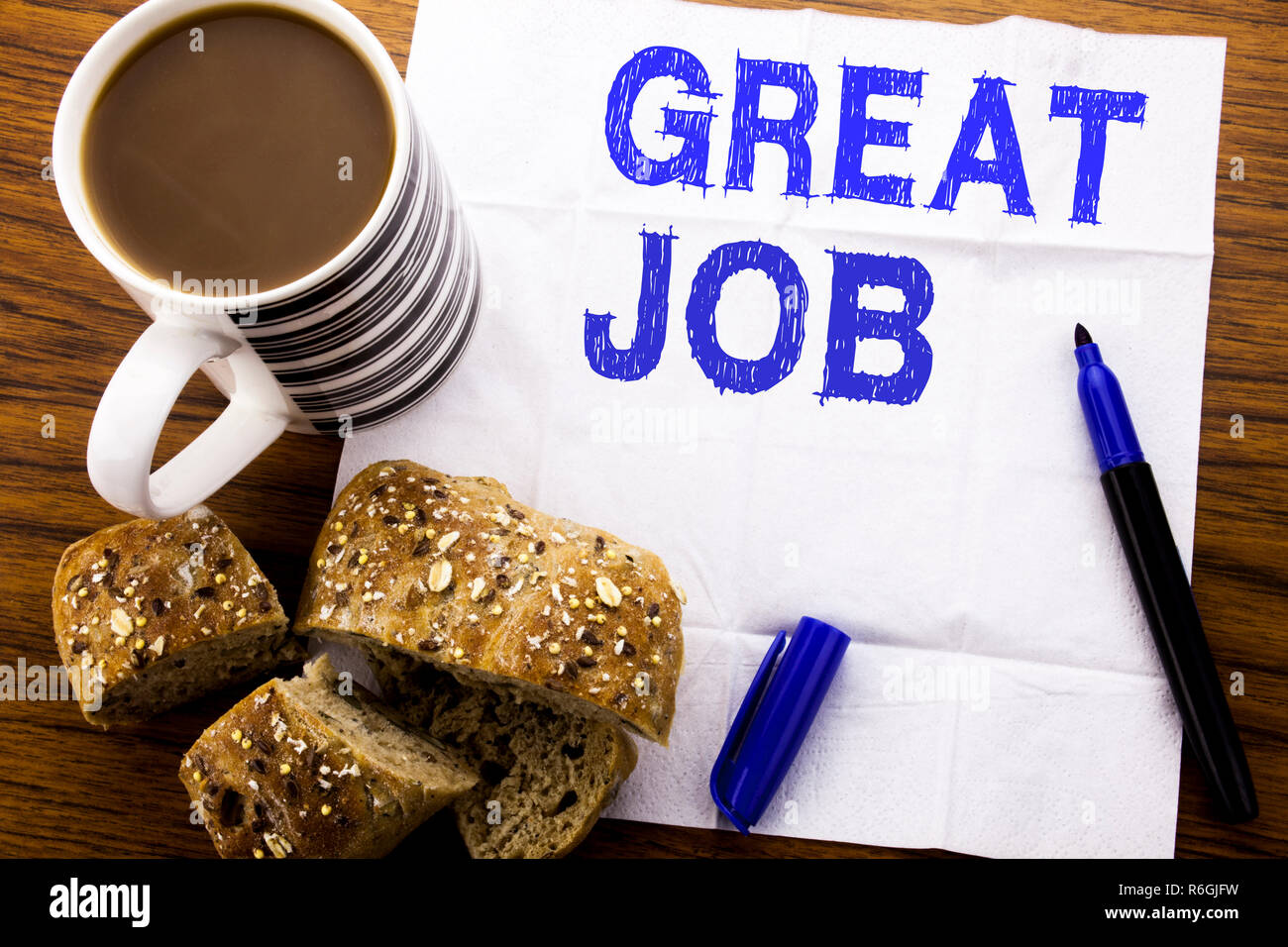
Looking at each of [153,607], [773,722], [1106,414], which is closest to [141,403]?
[153,607]

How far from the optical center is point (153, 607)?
87 cm

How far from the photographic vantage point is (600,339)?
1050mm

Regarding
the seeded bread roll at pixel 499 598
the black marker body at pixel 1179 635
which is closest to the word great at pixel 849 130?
the black marker body at pixel 1179 635

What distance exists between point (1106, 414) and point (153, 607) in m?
0.98

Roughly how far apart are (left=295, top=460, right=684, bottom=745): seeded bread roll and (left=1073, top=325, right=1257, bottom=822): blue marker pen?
497 mm

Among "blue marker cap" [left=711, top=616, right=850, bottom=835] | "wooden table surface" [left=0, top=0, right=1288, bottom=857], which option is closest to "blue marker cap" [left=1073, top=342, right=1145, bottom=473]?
"wooden table surface" [left=0, top=0, right=1288, bottom=857]

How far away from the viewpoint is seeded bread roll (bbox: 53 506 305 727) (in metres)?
0.86

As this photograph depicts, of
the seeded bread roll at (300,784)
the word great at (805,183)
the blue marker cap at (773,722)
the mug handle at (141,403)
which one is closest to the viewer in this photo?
the mug handle at (141,403)

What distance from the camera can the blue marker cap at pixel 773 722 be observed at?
0.94 metres

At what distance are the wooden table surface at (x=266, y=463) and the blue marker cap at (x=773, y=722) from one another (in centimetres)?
6

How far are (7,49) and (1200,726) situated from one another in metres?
1.52

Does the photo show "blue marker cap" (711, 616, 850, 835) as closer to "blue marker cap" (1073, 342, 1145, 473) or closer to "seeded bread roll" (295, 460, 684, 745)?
"seeded bread roll" (295, 460, 684, 745)

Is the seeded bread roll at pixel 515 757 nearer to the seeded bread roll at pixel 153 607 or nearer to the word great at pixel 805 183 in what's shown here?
the seeded bread roll at pixel 153 607

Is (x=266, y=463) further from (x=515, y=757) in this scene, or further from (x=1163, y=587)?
(x=1163, y=587)
